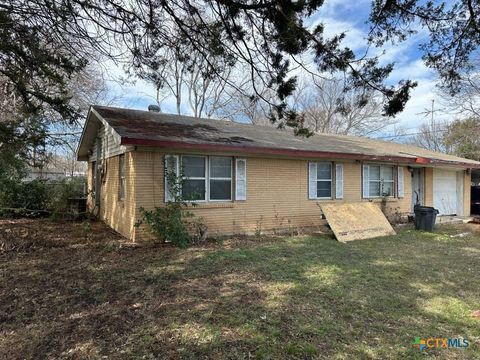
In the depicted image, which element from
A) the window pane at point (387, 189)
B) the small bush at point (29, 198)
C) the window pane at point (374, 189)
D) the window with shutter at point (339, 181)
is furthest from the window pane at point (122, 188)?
the window pane at point (387, 189)

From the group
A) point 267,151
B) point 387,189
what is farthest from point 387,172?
point 267,151

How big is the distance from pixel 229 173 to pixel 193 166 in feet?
3.71

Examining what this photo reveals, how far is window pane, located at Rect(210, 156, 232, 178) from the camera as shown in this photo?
364 inches

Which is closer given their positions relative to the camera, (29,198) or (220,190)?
(220,190)

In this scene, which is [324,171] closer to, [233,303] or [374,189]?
[374,189]

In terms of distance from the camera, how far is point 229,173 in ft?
31.2

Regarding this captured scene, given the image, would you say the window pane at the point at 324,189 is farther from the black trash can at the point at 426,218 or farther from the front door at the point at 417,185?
the front door at the point at 417,185

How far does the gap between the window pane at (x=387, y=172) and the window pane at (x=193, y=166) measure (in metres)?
7.74

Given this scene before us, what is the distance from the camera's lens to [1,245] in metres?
7.62

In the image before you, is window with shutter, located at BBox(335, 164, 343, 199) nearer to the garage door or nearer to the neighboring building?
the neighboring building

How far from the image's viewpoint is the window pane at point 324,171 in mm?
11250

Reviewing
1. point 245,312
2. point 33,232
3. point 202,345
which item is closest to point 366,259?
point 245,312

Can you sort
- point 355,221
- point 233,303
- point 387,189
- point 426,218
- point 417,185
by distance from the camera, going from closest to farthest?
point 233,303, point 355,221, point 426,218, point 387,189, point 417,185

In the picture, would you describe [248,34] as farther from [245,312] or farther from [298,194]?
[298,194]
